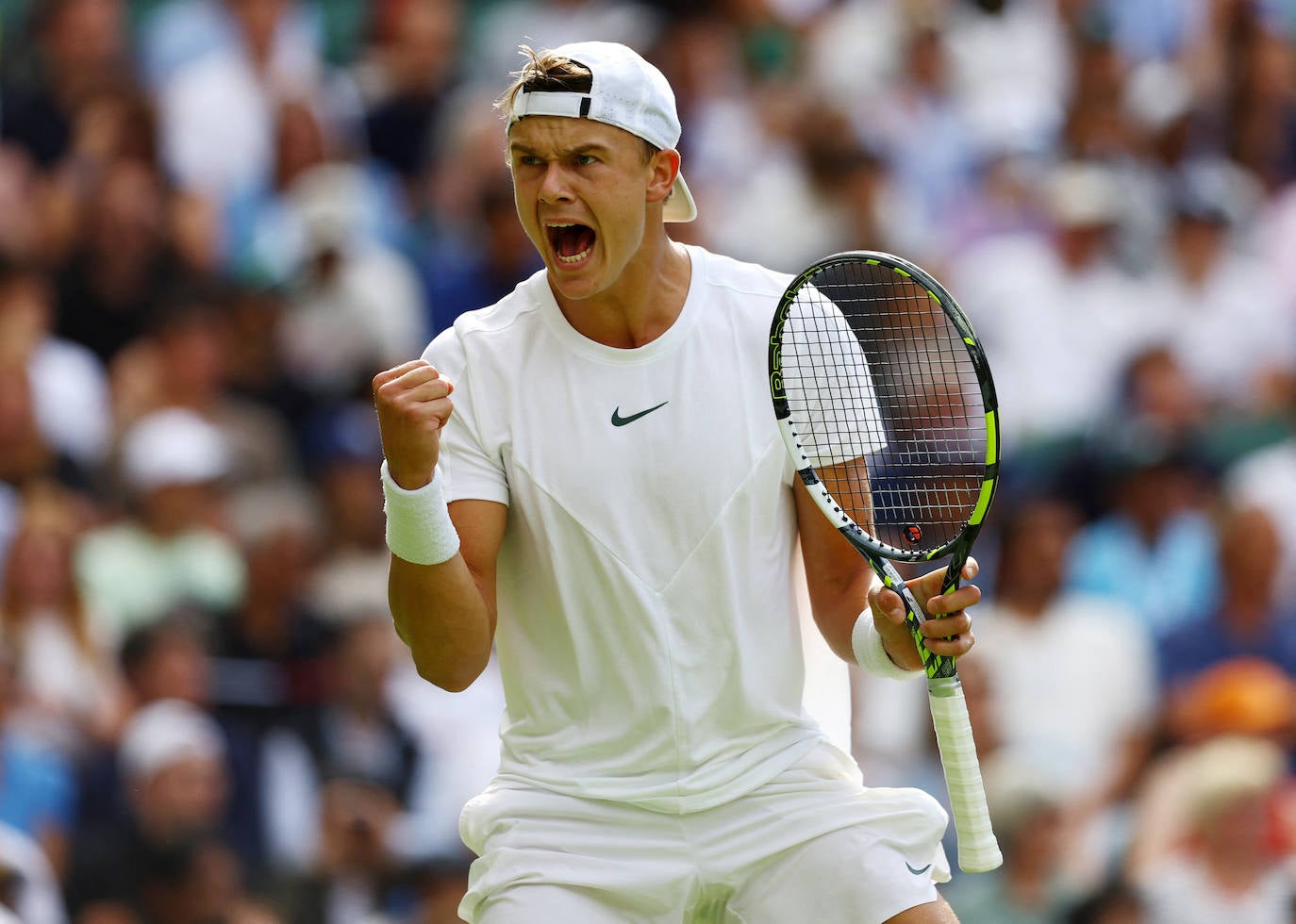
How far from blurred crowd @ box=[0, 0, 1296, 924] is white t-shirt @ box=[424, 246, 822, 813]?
2613 mm

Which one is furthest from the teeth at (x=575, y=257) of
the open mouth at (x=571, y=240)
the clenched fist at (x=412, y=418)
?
the clenched fist at (x=412, y=418)

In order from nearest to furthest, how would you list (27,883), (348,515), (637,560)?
(637,560) → (27,883) → (348,515)

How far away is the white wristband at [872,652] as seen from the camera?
11.8ft

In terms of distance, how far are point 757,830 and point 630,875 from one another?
0.25 meters

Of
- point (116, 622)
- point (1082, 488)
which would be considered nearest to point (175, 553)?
point (116, 622)

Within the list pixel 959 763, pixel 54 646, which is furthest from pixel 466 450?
pixel 54 646

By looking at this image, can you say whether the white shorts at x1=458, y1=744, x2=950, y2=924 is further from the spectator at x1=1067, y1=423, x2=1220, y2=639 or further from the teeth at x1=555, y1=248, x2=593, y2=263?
the spectator at x1=1067, y1=423, x2=1220, y2=639

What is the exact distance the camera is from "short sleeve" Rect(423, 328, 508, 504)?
11.9 feet

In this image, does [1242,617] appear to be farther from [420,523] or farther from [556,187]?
[420,523]

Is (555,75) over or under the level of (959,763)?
over

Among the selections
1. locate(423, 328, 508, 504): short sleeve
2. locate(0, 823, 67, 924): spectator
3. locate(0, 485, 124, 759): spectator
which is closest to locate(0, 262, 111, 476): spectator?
locate(0, 485, 124, 759): spectator

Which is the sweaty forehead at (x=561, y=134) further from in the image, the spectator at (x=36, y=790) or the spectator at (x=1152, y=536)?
the spectator at (x=1152, y=536)

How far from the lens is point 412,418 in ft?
11.0

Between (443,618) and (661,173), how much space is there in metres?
0.93
